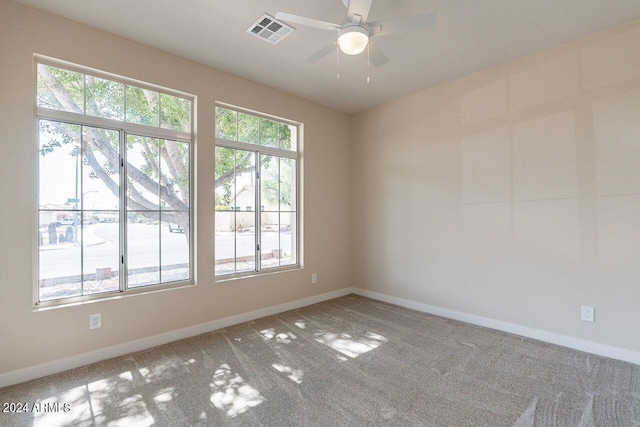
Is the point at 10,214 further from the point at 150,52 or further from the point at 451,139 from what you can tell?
the point at 451,139

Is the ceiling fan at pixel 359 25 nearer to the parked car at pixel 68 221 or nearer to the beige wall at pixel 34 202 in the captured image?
the beige wall at pixel 34 202

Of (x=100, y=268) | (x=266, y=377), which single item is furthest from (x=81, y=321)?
(x=266, y=377)

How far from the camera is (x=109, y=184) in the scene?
9.41 feet

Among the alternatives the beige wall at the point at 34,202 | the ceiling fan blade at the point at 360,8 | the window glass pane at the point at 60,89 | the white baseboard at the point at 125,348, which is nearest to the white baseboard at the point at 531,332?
the beige wall at the point at 34,202

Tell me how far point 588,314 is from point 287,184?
3.64m

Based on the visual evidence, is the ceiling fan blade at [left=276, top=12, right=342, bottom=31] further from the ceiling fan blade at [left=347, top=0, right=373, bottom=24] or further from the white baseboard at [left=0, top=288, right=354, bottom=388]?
the white baseboard at [left=0, top=288, right=354, bottom=388]

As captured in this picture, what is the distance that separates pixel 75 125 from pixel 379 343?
3531mm

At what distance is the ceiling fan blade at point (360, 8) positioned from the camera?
6.22ft

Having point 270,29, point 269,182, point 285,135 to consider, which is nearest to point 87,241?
point 269,182

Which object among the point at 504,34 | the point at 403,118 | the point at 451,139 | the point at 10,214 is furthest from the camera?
the point at 403,118

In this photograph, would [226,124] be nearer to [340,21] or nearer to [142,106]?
[142,106]

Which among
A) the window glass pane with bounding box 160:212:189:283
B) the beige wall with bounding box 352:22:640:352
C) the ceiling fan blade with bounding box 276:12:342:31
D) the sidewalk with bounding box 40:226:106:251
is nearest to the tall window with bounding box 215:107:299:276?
the window glass pane with bounding box 160:212:189:283

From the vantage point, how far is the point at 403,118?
4.32 meters

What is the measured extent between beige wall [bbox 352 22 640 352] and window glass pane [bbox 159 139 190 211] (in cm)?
277
